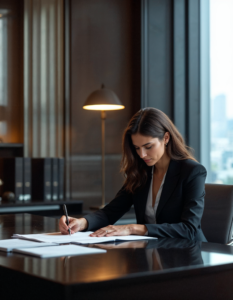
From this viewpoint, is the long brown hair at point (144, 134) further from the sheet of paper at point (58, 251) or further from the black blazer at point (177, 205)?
the sheet of paper at point (58, 251)

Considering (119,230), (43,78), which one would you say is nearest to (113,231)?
(119,230)

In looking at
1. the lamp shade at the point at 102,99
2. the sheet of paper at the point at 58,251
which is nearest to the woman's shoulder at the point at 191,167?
the sheet of paper at the point at 58,251

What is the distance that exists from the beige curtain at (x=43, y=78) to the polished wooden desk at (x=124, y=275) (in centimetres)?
274

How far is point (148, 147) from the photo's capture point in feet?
6.98

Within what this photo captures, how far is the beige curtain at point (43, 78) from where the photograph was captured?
398cm

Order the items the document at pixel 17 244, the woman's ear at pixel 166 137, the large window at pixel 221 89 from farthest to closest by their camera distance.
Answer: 1. the large window at pixel 221 89
2. the woman's ear at pixel 166 137
3. the document at pixel 17 244

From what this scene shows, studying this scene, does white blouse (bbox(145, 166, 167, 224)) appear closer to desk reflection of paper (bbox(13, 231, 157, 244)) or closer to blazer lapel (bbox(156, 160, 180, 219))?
blazer lapel (bbox(156, 160, 180, 219))

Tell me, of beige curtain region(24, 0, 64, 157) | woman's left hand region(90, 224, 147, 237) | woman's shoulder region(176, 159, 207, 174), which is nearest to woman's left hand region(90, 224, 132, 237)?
woman's left hand region(90, 224, 147, 237)

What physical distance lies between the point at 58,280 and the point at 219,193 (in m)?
1.48

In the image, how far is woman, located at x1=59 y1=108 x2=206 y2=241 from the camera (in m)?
1.95

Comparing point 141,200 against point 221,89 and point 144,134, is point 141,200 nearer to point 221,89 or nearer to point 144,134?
point 144,134

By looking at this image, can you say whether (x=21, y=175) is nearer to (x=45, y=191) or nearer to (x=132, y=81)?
(x=45, y=191)

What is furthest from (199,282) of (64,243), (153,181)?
(153,181)

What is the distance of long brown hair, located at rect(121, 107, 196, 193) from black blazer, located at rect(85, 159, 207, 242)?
0.16 ft
